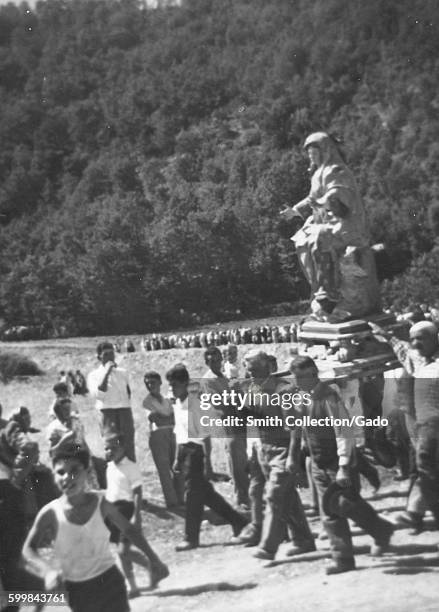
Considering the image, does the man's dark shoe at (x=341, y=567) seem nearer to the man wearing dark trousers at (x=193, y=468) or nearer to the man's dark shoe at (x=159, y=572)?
the man's dark shoe at (x=159, y=572)

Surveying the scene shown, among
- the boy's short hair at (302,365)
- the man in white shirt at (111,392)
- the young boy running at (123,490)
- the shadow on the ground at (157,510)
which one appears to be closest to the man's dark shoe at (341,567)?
the young boy running at (123,490)

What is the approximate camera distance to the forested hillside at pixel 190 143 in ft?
135

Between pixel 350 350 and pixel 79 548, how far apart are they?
503 centimetres

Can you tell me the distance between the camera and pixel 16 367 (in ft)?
82.1

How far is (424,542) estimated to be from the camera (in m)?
6.16

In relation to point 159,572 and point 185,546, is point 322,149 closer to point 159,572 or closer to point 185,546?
point 185,546

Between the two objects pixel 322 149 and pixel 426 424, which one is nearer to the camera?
pixel 426 424

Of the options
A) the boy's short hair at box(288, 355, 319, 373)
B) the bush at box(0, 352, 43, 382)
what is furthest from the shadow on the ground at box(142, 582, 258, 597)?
the bush at box(0, 352, 43, 382)

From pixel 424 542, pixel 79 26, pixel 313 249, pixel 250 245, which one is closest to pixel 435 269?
pixel 250 245

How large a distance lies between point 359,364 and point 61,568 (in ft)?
16.4

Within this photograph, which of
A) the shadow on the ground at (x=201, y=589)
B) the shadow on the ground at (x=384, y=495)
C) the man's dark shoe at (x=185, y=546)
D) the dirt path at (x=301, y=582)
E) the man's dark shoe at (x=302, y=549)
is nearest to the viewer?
the dirt path at (x=301, y=582)

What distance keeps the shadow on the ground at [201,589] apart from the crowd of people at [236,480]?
0.11 m

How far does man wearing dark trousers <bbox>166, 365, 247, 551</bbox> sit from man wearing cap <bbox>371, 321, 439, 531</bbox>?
1475mm

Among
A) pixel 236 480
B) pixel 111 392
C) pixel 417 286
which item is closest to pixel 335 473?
pixel 236 480
